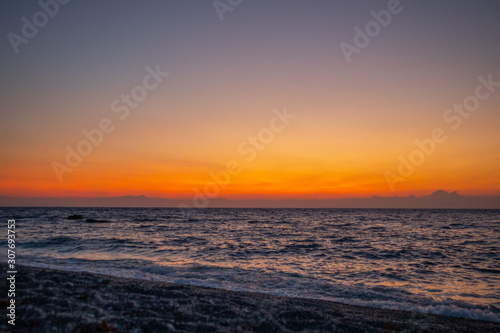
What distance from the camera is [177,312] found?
7.11 m

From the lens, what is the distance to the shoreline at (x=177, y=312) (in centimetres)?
606

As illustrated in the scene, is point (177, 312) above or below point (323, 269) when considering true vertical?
above

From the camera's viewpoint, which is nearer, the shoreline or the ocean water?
the shoreline

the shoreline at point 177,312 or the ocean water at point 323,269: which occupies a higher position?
the shoreline at point 177,312

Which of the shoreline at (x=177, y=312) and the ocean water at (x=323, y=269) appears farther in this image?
the ocean water at (x=323, y=269)

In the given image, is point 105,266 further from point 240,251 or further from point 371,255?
point 371,255

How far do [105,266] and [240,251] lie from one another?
10.2m

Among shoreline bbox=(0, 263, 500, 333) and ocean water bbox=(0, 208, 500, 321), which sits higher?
shoreline bbox=(0, 263, 500, 333)

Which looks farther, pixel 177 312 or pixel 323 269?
pixel 323 269

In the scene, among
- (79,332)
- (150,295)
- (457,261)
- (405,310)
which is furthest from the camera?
(457,261)

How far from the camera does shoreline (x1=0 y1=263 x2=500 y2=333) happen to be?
606cm

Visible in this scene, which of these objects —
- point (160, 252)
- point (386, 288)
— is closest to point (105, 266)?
point (160, 252)

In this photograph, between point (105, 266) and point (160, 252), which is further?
point (160, 252)

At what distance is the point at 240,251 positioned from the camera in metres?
22.2
